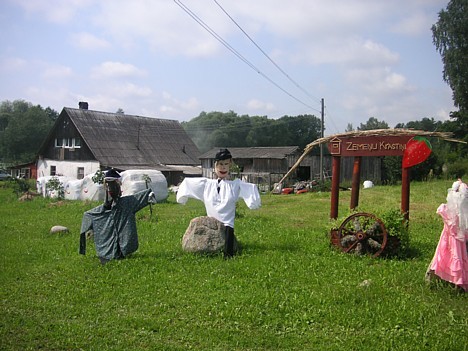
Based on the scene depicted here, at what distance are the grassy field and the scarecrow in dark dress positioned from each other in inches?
10.1

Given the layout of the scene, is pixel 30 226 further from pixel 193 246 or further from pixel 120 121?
pixel 120 121

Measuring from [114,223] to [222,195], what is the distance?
6.32ft

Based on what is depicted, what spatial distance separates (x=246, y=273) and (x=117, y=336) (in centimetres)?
261

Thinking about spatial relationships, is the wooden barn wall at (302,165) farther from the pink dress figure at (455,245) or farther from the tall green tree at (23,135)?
the tall green tree at (23,135)

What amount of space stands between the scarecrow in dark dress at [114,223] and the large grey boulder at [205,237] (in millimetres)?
914

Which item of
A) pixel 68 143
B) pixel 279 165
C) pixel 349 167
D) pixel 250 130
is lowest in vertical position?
pixel 349 167

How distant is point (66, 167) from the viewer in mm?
35344

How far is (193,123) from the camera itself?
57.1 m

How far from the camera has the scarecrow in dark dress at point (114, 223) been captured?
8.38 m

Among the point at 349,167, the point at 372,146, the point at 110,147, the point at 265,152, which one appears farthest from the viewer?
the point at 265,152

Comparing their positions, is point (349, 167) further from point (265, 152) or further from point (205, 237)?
point (205, 237)

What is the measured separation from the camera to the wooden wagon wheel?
822cm

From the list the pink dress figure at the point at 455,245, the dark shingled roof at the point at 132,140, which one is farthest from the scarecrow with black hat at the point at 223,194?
the dark shingled roof at the point at 132,140

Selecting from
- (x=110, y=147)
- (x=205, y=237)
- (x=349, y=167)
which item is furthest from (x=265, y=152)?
(x=205, y=237)
